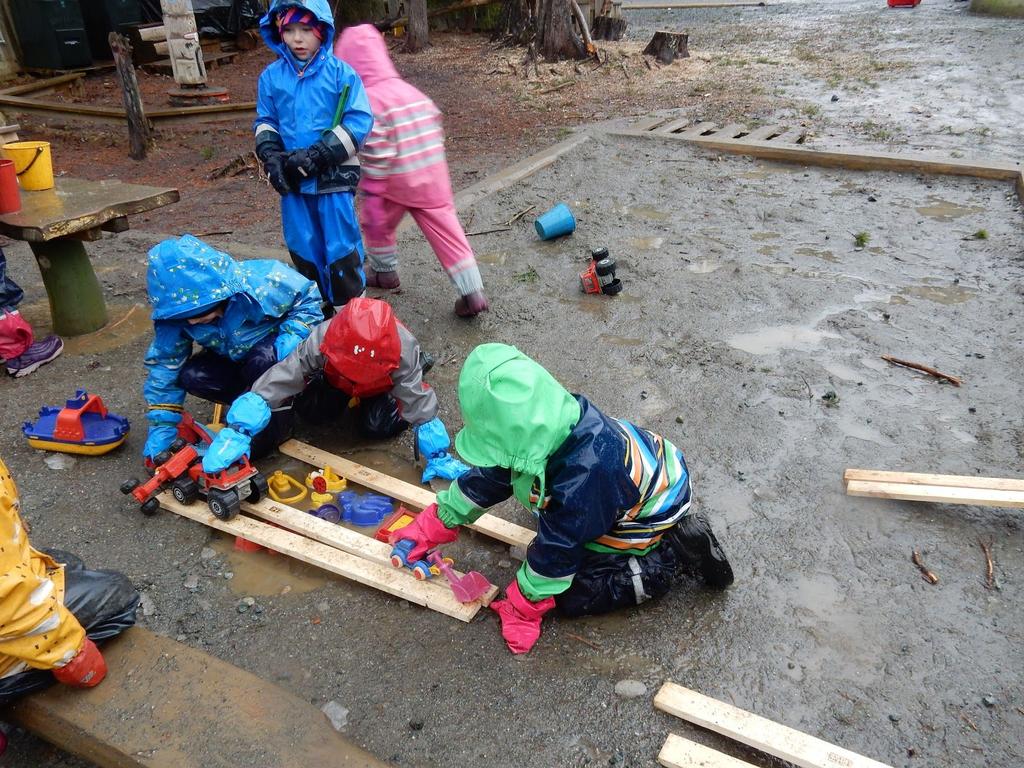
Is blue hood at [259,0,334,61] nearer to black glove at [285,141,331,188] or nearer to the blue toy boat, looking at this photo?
black glove at [285,141,331,188]

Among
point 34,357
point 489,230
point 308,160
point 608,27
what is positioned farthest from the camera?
point 608,27

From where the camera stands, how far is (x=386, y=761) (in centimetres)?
236

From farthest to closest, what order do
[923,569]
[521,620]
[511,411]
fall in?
[923,569]
[521,620]
[511,411]

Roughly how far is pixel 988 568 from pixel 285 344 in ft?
10.5

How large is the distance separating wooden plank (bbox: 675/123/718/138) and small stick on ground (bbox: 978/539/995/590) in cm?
622

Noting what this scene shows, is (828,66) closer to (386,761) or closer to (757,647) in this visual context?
(757,647)

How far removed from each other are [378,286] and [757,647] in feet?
11.9

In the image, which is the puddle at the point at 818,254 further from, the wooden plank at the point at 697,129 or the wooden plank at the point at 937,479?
the wooden plank at the point at 697,129

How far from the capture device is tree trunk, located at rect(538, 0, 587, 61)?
1273cm

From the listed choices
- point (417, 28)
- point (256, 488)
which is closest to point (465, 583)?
point (256, 488)

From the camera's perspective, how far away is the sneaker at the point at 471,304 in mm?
4842

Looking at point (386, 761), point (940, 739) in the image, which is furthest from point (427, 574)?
point (940, 739)

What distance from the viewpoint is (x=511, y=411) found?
220cm

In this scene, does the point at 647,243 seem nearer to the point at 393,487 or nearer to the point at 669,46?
the point at 393,487
